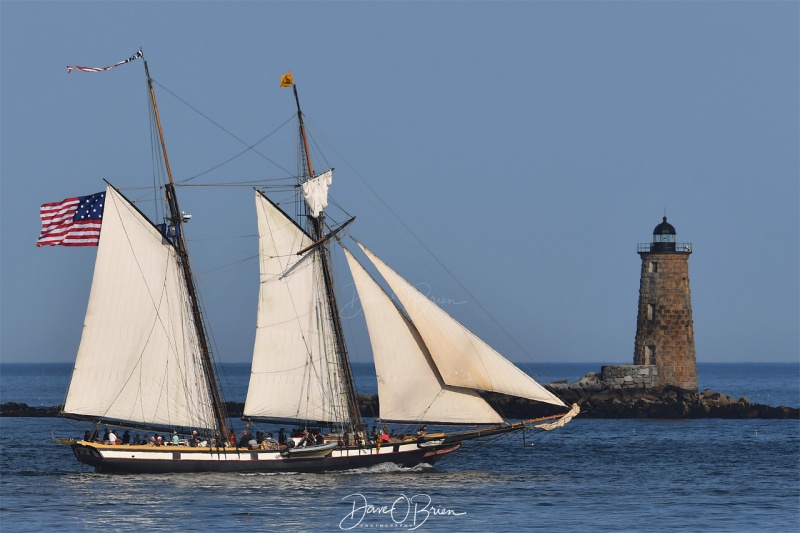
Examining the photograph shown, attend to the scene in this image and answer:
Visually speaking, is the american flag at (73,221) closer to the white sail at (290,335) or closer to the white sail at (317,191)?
the white sail at (290,335)

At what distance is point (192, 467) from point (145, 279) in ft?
25.8

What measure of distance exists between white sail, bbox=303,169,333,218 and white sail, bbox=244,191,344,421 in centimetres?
122

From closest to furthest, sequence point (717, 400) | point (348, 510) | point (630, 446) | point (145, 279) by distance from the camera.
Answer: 1. point (348, 510)
2. point (145, 279)
3. point (630, 446)
4. point (717, 400)

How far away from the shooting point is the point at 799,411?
93.9 m

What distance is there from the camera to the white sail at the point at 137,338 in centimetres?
5188

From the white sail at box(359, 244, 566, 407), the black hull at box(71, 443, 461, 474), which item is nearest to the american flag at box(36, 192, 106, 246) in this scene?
the black hull at box(71, 443, 461, 474)

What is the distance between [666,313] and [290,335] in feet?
141

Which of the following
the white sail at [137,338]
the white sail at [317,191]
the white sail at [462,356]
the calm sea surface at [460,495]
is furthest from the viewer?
the white sail at [317,191]

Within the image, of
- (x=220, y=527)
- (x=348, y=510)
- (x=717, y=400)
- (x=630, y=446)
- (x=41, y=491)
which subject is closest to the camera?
(x=220, y=527)

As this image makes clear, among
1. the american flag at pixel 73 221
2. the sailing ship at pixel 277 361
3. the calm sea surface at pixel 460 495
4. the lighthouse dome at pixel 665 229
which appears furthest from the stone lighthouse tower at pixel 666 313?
the american flag at pixel 73 221

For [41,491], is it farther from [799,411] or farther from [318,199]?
[799,411]

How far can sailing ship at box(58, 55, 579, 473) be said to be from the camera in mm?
51812

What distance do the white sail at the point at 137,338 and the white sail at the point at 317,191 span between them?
6.07 metres

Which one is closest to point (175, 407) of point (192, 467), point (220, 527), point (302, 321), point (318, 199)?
point (192, 467)
